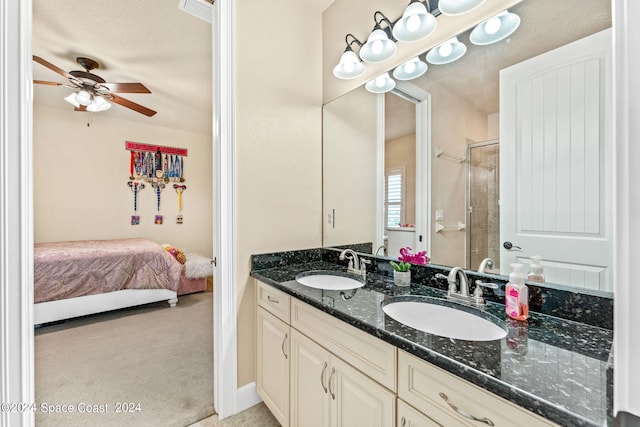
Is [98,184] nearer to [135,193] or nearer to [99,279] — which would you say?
[135,193]

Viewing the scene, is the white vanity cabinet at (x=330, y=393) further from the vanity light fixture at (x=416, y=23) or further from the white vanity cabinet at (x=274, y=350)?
the vanity light fixture at (x=416, y=23)

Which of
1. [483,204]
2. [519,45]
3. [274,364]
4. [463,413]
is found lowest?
[274,364]

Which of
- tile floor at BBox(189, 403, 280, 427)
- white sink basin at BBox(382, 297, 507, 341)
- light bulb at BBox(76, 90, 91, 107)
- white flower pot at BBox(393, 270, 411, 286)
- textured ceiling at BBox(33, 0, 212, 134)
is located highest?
textured ceiling at BBox(33, 0, 212, 134)

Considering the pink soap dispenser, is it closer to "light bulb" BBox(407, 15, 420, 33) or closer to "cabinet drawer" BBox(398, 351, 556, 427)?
"cabinet drawer" BBox(398, 351, 556, 427)

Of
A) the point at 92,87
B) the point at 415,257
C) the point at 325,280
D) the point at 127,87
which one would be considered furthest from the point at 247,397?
the point at 92,87

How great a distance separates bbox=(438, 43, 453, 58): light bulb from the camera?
4.64 feet

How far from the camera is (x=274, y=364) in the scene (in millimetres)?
1523

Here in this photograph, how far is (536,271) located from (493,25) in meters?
1.07

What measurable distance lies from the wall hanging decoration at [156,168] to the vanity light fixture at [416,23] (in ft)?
15.0

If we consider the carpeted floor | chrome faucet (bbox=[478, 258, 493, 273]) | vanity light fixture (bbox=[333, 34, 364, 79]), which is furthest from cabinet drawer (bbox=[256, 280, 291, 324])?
vanity light fixture (bbox=[333, 34, 364, 79])

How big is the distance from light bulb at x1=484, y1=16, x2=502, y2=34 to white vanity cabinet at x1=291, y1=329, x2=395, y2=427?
1525mm

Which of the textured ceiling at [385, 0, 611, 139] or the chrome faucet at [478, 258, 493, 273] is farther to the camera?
the chrome faucet at [478, 258, 493, 273]

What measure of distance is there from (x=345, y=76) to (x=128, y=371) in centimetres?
263

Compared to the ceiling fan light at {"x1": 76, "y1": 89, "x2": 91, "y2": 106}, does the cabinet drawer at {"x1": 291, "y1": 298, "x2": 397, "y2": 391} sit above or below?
below
